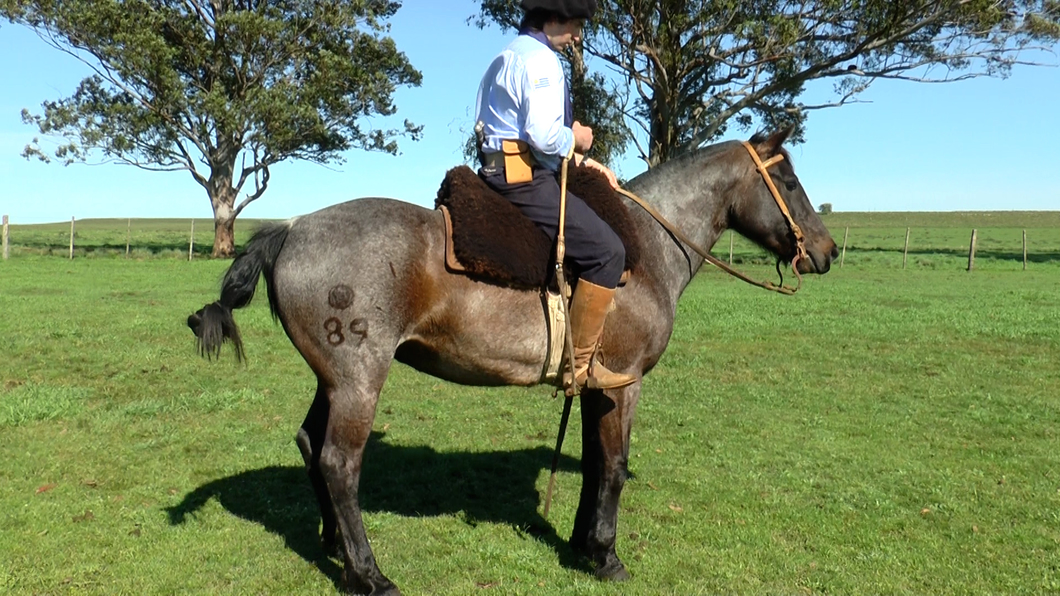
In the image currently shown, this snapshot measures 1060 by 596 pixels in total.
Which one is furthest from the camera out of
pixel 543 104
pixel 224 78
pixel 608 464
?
pixel 224 78

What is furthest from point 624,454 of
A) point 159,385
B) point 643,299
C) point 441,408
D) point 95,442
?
point 159,385

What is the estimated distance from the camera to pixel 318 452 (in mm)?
5199

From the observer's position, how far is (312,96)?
33781 mm

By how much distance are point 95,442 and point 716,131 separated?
25648 millimetres

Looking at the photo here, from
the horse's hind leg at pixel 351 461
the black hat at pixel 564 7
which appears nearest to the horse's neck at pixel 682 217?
the black hat at pixel 564 7

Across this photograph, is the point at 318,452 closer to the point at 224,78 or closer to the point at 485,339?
the point at 485,339

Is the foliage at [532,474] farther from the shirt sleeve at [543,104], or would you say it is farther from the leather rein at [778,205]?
the shirt sleeve at [543,104]

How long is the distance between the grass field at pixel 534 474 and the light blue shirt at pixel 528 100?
257cm

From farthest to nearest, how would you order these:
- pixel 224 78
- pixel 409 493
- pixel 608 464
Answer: pixel 224 78 < pixel 409 493 < pixel 608 464

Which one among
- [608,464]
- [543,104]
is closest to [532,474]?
[608,464]

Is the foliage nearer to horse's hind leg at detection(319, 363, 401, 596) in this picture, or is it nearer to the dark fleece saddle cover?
horse's hind leg at detection(319, 363, 401, 596)

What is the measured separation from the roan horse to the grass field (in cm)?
60

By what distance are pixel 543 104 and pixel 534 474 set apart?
3.63 meters

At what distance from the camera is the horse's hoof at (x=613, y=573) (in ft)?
16.3
